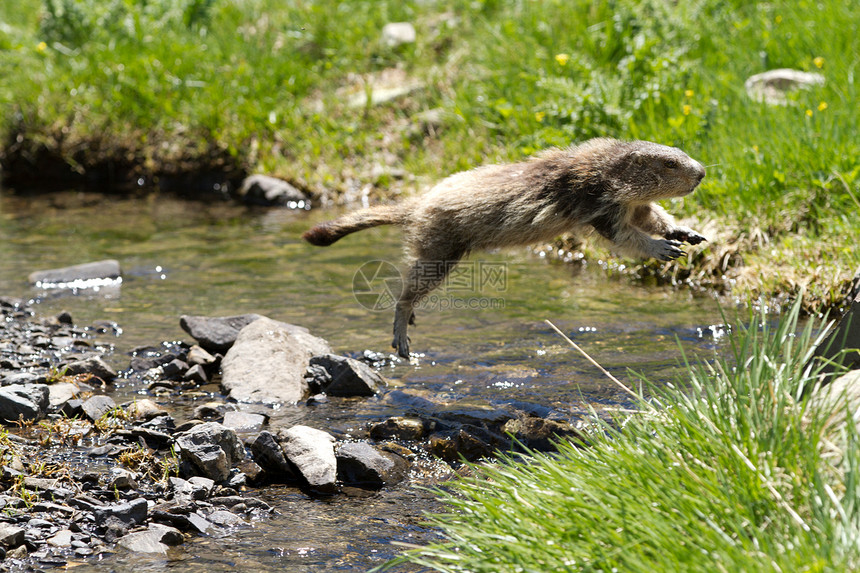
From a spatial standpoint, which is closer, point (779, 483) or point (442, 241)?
point (779, 483)

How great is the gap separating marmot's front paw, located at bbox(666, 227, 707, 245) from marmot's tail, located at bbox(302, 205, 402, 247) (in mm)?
2060

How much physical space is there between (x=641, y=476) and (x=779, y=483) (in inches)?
18.2

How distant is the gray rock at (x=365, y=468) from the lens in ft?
14.7

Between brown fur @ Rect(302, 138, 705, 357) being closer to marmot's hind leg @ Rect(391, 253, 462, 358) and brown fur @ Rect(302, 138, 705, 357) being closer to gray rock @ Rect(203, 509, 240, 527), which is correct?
marmot's hind leg @ Rect(391, 253, 462, 358)

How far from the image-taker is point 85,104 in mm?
12219

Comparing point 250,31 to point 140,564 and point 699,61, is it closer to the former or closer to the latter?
point 699,61

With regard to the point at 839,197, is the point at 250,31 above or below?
above

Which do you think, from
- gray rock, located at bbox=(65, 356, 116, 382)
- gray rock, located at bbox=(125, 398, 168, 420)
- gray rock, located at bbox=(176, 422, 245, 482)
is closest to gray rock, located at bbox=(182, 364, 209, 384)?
gray rock, located at bbox=(65, 356, 116, 382)

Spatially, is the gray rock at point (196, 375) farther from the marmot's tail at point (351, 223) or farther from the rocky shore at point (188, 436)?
Result: the marmot's tail at point (351, 223)

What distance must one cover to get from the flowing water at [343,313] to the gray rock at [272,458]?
14 cm

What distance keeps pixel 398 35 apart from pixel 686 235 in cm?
815

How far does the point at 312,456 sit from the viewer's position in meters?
4.45

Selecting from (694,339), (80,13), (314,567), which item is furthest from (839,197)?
(80,13)
